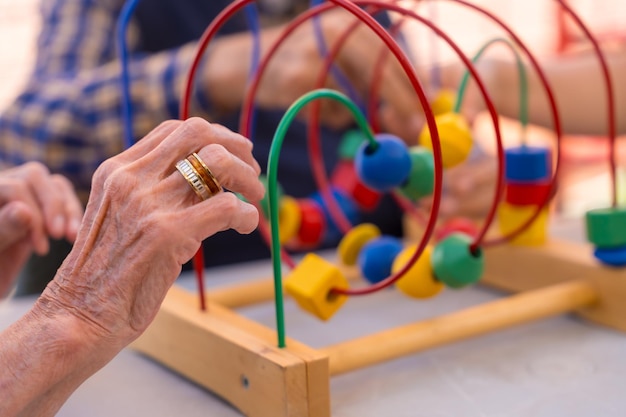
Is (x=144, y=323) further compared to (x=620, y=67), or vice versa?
(x=620, y=67)

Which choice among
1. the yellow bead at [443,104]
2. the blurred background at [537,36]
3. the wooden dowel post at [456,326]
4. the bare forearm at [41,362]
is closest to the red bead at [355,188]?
the yellow bead at [443,104]

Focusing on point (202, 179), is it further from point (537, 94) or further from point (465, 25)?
point (465, 25)

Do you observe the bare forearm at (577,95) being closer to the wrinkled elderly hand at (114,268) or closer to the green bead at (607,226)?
the green bead at (607,226)

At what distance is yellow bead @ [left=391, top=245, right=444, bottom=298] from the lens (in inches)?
24.7

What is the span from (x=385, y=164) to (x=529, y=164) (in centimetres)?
19

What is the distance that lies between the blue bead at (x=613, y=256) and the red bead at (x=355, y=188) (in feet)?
0.87

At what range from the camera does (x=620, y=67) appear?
1.34 metres

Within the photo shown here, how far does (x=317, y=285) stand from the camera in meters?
0.57

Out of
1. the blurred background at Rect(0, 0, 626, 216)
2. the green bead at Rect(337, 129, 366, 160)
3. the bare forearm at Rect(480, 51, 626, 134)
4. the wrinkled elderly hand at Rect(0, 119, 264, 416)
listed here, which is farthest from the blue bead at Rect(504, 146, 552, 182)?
the blurred background at Rect(0, 0, 626, 216)

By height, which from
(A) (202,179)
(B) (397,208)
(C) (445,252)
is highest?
(A) (202,179)

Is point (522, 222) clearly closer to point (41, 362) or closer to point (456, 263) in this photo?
point (456, 263)

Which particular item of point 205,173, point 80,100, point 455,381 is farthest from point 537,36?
point 205,173

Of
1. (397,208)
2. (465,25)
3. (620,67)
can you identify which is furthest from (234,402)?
(465,25)

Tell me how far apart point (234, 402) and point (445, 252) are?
224 millimetres
